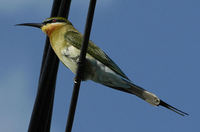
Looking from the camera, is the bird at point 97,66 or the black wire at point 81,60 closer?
the black wire at point 81,60

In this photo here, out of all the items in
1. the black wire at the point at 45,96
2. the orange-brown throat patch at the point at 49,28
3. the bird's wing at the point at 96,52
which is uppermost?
the orange-brown throat patch at the point at 49,28

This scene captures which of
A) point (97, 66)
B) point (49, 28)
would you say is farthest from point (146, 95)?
point (49, 28)

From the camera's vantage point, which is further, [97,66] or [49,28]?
[49,28]

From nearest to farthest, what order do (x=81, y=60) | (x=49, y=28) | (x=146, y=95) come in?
1. (x=81, y=60)
2. (x=146, y=95)
3. (x=49, y=28)

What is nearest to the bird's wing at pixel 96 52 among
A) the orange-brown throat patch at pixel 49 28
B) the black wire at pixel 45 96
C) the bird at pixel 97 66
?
the bird at pixel 97 66

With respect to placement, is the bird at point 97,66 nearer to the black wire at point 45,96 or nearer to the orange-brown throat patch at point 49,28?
the orange-brown throat patch at point 49,28

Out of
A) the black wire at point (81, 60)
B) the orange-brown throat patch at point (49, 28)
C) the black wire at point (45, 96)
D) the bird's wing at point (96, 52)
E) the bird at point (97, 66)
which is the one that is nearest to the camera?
the black wire at point (81, 60)

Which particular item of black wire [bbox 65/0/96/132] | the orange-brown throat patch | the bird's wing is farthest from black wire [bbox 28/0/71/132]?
the orange-brown throat patch

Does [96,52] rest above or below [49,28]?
below

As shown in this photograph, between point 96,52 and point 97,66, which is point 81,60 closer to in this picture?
point 97,66

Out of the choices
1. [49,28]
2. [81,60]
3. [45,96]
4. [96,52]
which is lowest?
[45,96]

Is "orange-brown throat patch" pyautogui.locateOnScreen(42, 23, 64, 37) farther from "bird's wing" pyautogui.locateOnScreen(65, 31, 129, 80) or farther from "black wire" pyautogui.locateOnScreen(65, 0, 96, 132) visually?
"black wire" pyautogui.locateOnScreen(65, 0, 96, 132)

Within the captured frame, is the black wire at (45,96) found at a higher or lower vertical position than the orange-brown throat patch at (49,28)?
lower

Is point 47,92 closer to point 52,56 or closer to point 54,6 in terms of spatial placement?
point 52,56
